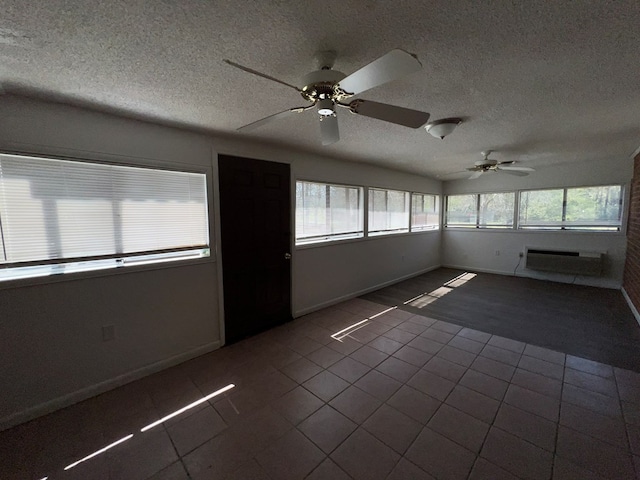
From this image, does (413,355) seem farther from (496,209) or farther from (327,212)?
(496,209)

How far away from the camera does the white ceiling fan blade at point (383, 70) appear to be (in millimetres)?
1010

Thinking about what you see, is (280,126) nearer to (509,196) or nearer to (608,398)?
(608,398)

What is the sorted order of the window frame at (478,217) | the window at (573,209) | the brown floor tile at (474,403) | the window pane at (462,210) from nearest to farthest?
the brown floor tile at (474,403), the window at (573,209), the window frame at (478,217), the window pane at (462,210)

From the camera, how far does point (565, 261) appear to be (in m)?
4.89

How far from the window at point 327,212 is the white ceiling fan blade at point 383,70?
7.49ft

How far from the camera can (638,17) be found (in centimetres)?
112

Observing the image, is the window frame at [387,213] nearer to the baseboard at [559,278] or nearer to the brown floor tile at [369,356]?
the baseboard at [559,278]

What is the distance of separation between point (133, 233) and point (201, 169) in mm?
870

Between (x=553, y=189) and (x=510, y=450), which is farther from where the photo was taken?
Result: (x=553, y=189)

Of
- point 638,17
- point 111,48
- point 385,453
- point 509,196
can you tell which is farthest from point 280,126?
point 509,196

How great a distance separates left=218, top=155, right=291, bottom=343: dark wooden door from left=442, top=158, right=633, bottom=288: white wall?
493cm

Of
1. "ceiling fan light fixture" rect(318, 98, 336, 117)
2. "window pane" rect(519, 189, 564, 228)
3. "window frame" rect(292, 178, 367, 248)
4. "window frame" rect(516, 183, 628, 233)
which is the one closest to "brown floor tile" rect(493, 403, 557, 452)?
"ceiling fan light fixture" rect(318, 98, 336, 117)

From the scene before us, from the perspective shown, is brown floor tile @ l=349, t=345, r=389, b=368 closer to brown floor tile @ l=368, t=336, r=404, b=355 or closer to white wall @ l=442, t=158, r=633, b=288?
brown floor tile @ l=368, t=336, r=404, b=355

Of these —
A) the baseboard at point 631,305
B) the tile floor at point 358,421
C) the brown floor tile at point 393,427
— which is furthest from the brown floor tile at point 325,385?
the baseboard at point 631,305
